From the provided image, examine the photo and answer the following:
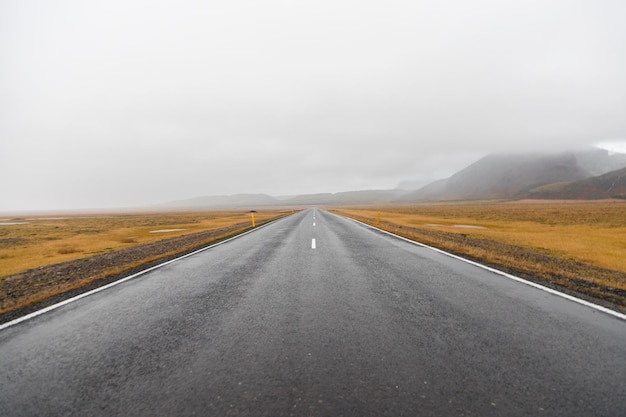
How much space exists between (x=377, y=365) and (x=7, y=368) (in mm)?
4360

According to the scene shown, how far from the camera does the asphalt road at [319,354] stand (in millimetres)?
2596

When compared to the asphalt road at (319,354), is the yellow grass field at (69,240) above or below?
below

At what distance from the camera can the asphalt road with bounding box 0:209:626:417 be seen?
8.52ft

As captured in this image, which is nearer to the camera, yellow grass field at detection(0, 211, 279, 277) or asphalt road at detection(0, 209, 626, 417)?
asphalt road at detection(0, 209, 626, 417)

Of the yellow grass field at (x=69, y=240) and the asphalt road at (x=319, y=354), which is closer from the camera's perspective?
the asphalt road at (x=319, y=354)

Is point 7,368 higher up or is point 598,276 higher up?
point 7,368

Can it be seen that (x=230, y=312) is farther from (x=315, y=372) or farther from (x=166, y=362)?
(x=315, y=372)

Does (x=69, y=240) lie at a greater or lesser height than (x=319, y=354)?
lesser

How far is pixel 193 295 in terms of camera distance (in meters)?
5.97

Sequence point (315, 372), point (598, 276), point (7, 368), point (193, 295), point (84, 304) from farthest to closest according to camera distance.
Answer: point (598, 276) < point (193, 295) < point (84, 304) < point (7, 368) < point (315, 372)

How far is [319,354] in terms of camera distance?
3449mm

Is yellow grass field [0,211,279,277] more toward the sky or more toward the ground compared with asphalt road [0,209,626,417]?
more toward the ground

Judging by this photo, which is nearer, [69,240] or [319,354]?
[319,354]

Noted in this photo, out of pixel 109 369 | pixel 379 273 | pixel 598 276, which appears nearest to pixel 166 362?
pixel 109 369
